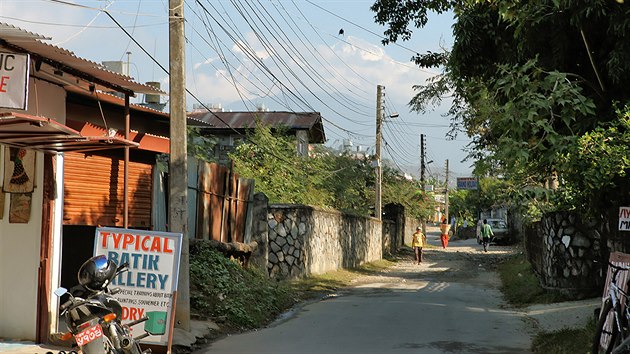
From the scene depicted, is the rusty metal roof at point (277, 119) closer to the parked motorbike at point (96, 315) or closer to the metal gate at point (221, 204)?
the metal gate at point (221, 204)

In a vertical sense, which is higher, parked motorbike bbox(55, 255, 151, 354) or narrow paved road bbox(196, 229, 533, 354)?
parked motorbike bbox(55, 255, 151, 354)

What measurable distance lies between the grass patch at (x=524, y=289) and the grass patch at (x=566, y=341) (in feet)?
20.1

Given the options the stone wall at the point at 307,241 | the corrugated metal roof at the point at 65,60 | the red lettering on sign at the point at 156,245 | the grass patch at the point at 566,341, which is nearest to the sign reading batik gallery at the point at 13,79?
the corrugated metal roof at the point at 65,60

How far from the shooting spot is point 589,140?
11.3 m

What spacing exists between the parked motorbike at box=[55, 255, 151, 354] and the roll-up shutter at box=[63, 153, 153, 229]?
17.0 ft

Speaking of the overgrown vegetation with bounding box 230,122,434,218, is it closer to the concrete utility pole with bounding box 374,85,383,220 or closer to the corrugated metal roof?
the concrete utility pole with bounding box 374,85,383,220

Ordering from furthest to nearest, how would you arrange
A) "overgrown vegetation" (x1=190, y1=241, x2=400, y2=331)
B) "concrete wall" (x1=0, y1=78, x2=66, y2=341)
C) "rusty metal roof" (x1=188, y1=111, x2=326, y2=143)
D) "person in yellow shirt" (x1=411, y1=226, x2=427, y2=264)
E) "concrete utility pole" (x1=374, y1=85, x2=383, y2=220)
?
"rusty metal roof" (x1=188, y1=111, x2=326, y2=143), "concrete utility pole" (x1=374, y1=85, x2=383, y2=220), "person in yellow shirt" (x1=411, y1=226, x2=427, y2=264), "overgrown vegetation" (x1=190, y1=241, x2=400, y2=331), "concrete wall" (x1=0, y1=78, x2=66, y2=341)

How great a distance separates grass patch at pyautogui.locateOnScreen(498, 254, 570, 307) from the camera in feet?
63.1

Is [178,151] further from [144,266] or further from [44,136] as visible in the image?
[44,136]

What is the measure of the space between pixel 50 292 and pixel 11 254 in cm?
81

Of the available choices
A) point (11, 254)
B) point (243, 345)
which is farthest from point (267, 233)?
point (11, 254)

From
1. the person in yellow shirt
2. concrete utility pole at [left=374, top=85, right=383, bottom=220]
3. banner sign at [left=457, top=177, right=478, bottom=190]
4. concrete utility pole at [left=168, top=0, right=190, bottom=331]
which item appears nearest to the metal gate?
concrete utility pole at [left=168, top=0, right=190, bottom=331]

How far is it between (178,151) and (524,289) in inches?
461

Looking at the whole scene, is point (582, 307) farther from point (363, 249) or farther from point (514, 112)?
point (363, 249)
